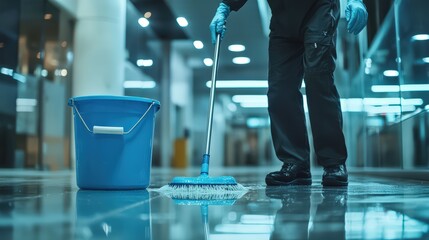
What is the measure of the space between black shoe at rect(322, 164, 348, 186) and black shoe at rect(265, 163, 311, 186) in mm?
157

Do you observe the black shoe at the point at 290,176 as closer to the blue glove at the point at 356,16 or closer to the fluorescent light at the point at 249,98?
the blue glove at the point at 356,16

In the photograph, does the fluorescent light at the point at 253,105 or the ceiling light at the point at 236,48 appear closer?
the ceiling light at the point at 236,48

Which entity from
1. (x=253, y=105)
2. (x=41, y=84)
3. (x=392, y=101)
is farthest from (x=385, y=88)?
(x=253, y=105)

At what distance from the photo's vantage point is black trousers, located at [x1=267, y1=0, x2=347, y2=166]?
6.66 feet

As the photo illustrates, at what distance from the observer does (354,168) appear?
6.88m

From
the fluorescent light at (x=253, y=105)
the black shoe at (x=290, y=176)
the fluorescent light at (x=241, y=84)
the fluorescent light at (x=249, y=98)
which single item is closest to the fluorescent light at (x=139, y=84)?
the fluorescent light at (x=241, y=84)

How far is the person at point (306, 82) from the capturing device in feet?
6.66

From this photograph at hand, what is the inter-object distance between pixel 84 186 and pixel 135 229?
1.11 meters

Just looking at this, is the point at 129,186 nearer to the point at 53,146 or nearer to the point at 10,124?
the point at 10,124

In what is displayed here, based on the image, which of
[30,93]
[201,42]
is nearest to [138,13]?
[201,42]

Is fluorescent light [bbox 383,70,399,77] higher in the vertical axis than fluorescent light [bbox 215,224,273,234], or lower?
higher

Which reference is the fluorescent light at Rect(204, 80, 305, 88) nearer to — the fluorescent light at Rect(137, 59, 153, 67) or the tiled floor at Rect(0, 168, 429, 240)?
the fluorescent light at Rect(137, 59, 153, 67)

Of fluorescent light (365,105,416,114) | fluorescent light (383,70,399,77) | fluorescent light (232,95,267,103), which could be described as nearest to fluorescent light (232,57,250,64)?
fluorescent light (232,95,267,103)

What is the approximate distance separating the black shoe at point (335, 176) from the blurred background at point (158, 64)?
38 centimetres
